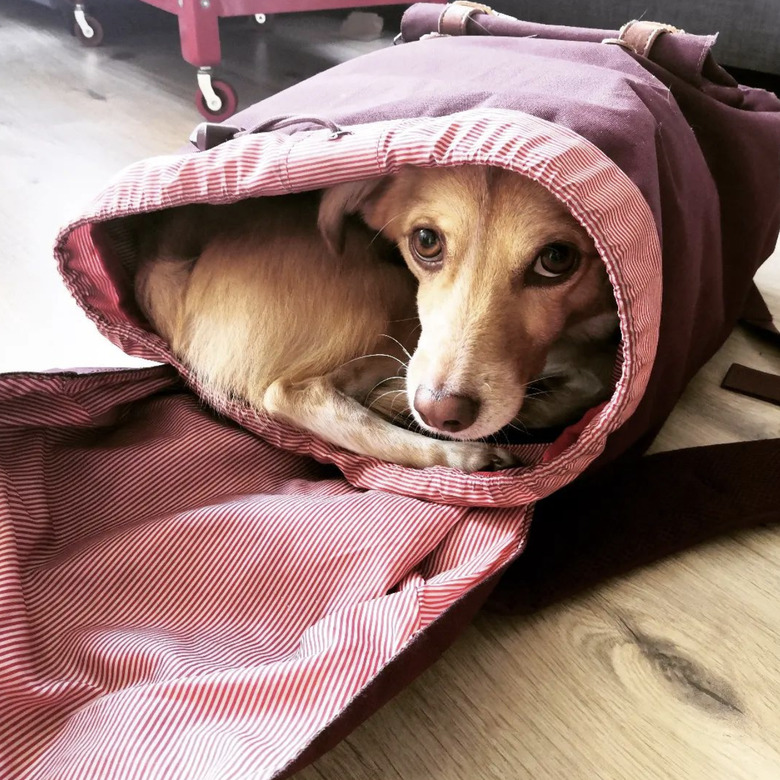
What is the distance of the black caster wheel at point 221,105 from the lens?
2.81 meters

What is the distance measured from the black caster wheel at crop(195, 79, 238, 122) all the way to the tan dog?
172 centimetres

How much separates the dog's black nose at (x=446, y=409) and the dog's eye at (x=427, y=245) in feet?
0.73

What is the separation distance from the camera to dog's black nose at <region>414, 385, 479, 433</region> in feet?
3.35

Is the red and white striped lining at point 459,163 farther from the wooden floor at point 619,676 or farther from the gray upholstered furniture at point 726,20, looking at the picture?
the gray upholstered furniture at point 726,20

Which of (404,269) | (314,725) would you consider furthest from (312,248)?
(314,725)

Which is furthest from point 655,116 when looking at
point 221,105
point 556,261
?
point 221,105

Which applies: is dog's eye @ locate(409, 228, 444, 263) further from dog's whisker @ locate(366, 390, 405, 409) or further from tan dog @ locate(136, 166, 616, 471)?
dog's whisker @ locate(366, 390, 405, 409)

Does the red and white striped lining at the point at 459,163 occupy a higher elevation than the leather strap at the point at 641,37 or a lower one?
Answer: lower

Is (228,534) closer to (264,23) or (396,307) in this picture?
(396,307)

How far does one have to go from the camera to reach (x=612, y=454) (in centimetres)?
114

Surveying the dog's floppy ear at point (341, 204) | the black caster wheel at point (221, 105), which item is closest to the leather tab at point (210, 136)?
the dog's floppy ear at point (341, 204)

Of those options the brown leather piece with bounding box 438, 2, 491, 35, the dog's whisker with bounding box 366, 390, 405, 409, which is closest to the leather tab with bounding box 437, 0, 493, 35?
the brown leather piece with bounding box 438, 2, 491, 35

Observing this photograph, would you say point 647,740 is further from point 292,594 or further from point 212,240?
point 212,240

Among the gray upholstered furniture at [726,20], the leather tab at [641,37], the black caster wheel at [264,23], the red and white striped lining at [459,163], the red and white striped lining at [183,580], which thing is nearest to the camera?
the red and white striped lining at [183,580]
